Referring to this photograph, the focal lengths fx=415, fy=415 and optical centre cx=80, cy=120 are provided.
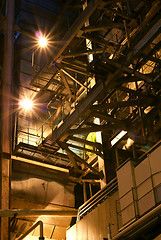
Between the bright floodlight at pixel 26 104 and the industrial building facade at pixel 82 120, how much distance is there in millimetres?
72

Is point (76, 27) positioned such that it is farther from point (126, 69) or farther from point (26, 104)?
point (26, 104)

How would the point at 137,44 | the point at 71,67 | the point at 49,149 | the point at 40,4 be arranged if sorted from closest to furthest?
the point at 137,44
the point at 71,67
the point at 49,149
the point at 40,4

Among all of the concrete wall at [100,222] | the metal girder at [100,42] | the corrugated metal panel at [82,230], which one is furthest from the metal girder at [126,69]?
the corrugated metal panel at [82,230]

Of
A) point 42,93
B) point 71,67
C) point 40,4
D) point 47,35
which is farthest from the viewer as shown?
point 40,4

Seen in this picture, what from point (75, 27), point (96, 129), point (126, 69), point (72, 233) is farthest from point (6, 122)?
point (126, 69)

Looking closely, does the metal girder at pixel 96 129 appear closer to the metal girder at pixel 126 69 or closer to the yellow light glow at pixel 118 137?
the yellow light glow at pixel 118 137

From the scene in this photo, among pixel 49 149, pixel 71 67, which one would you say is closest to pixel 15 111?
pixel 49 149

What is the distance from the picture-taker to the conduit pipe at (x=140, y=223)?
1510cm

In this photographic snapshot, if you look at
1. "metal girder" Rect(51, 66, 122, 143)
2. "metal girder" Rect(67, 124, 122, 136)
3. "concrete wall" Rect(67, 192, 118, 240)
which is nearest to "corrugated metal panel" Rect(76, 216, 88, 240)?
"concrete wall" Rect(67, 192, 118, 240)

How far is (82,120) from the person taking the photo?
80.3 feet

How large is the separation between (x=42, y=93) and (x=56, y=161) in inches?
191

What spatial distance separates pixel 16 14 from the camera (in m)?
34.8

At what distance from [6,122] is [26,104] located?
238cm

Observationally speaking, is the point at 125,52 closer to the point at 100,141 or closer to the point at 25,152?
the point at 100,141
